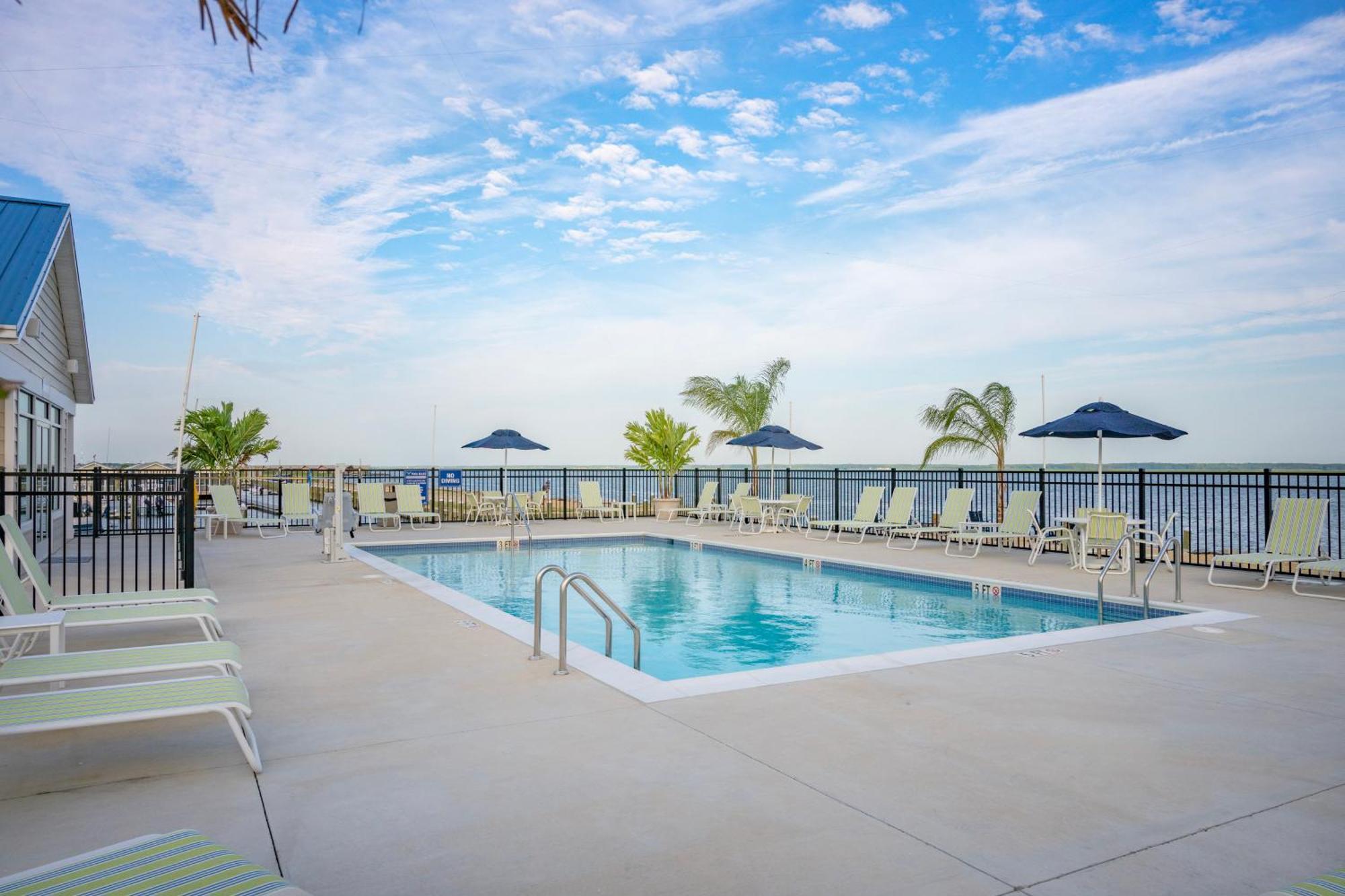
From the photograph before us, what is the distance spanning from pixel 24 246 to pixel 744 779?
34.7 feet

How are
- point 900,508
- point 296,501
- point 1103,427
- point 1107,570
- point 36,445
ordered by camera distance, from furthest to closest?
point 296,501
point 900,508
point 36,445
point 1103,427
point 1107,570

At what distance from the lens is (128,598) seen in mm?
5676

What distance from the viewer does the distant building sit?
27.8 ft

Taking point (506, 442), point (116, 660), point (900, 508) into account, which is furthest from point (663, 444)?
point (116, 660)

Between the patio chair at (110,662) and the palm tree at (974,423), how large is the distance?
1643 cm

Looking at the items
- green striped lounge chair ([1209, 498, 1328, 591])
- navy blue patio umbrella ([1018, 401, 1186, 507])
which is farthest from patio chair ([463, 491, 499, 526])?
green striped lounge chair ([1209, 498, 1328, 591])

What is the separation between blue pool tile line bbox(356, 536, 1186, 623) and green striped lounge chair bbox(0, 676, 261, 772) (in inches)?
282

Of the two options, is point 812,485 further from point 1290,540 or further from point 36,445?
point 36,445

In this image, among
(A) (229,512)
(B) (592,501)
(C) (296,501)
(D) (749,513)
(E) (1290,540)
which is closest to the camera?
(E) (1290,540)

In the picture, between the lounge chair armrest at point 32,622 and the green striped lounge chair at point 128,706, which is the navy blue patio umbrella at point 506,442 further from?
the green striped lounge chair at point 128,706

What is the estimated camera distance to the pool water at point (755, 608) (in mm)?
7266

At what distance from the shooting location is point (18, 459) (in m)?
9.87

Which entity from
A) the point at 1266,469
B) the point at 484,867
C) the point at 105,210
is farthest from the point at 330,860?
the point at 105,210

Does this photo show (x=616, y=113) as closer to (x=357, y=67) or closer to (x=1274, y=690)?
(x=357, y=67)
